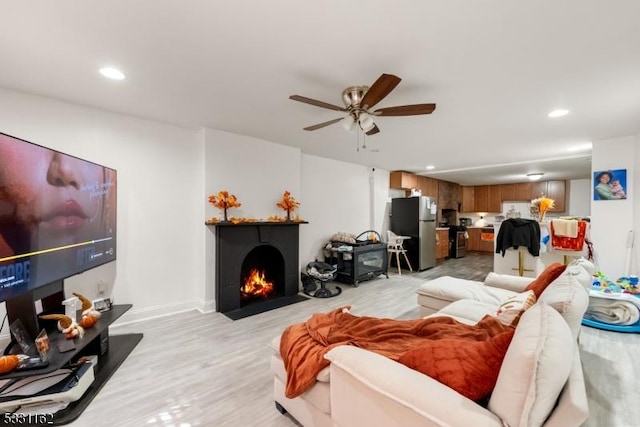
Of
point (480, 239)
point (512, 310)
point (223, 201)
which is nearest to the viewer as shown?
point (512, 310)

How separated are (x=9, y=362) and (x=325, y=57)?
269 centimetres

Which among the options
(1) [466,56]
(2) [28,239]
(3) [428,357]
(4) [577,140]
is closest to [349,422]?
(3) [428,357]

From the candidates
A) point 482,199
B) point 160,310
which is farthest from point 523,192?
point 160,310

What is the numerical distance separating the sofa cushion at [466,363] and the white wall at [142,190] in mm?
2990

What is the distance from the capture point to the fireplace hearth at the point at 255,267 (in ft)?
11.1

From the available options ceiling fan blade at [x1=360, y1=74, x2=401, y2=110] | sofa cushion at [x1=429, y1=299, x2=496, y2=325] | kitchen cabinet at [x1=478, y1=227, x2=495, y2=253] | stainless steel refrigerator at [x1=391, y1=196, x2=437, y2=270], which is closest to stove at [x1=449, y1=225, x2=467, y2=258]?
kitchen cabinet at [x1=478, y1=227, x2=495, y2=253]

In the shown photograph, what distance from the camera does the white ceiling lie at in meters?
1.45

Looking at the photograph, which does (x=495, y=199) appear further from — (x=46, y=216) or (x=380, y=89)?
(x=46, y=216)

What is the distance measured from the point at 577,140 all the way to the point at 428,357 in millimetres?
4457

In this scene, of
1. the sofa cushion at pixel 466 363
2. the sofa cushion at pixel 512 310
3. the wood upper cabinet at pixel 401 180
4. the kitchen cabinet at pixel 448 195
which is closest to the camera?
the sofa cushion at pixel 466 363

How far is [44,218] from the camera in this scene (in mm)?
1831

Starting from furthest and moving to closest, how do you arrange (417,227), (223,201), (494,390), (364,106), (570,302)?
(417,227) → (223,201) → (364,106) → (570,302) → (494,390)

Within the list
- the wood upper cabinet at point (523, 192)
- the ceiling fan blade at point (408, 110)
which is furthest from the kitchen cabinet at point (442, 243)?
the ceiling fan blade at point (408, 110)

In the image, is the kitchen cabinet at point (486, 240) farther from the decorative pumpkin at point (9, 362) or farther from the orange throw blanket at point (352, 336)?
the decorative pumpkin at point (9, 362)
